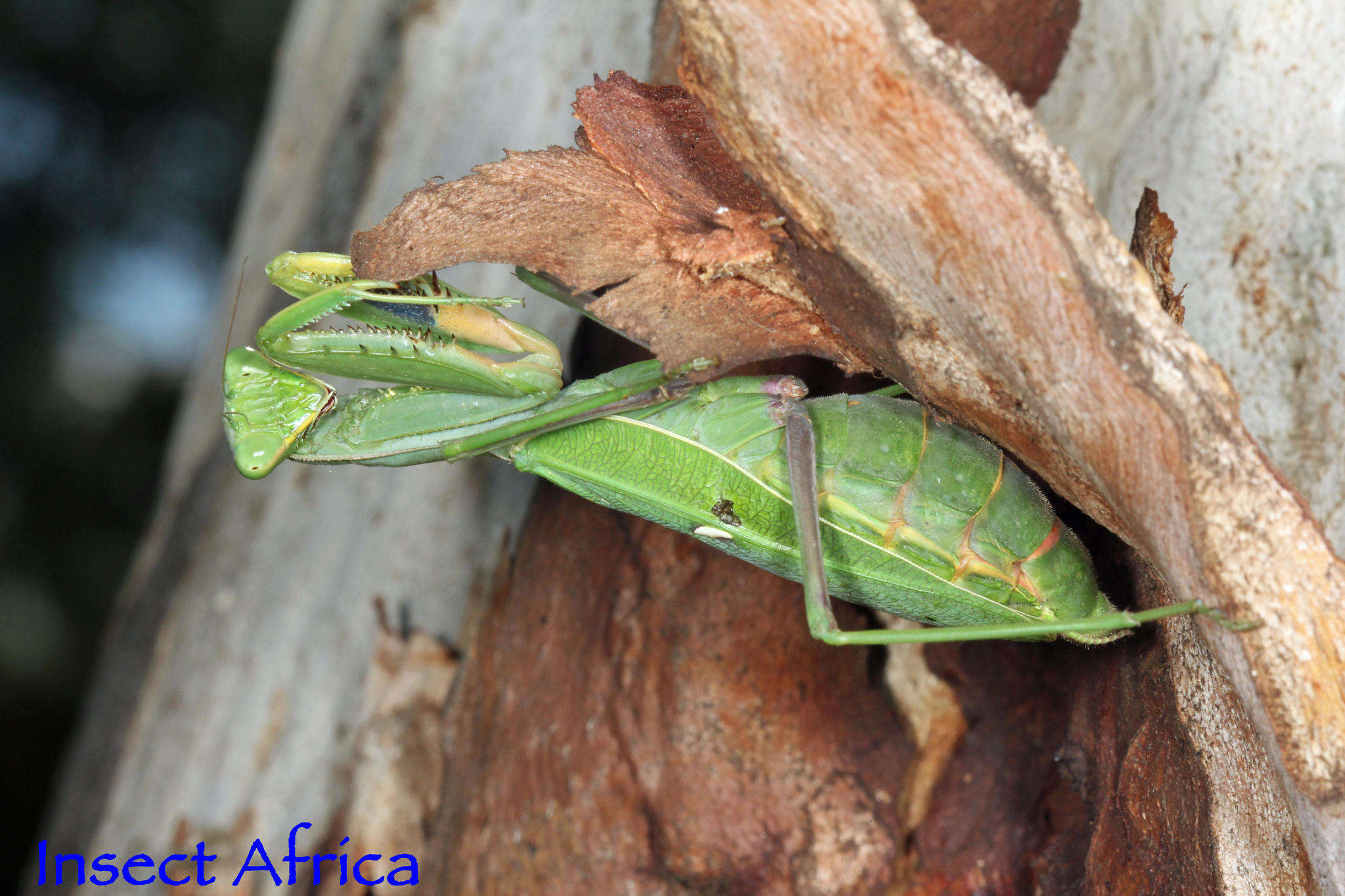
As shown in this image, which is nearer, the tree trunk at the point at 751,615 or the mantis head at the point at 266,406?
the tree trunk at the point at 751,615

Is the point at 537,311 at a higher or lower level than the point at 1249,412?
higher

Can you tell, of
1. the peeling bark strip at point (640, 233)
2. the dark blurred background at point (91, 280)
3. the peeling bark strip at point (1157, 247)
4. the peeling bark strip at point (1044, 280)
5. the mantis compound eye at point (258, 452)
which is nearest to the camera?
the peeling bark strip at point (1044, 280)

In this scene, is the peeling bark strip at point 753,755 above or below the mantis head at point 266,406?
below

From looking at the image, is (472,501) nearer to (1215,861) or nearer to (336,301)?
(336,301)

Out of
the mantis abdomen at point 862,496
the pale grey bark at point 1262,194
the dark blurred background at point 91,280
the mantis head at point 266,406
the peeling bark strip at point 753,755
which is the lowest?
the peeling bark strip at point 753,755

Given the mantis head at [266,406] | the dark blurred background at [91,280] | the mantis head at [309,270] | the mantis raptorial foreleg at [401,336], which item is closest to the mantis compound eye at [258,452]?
the mantis head at [266,406]

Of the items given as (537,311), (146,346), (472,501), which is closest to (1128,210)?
(537,311)

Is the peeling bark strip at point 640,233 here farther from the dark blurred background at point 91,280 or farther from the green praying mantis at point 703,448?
the dark blurred background at point 91,280

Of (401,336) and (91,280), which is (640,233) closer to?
(401,336)

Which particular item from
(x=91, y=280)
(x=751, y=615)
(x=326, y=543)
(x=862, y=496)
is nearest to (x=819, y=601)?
(x=862, y=496)
